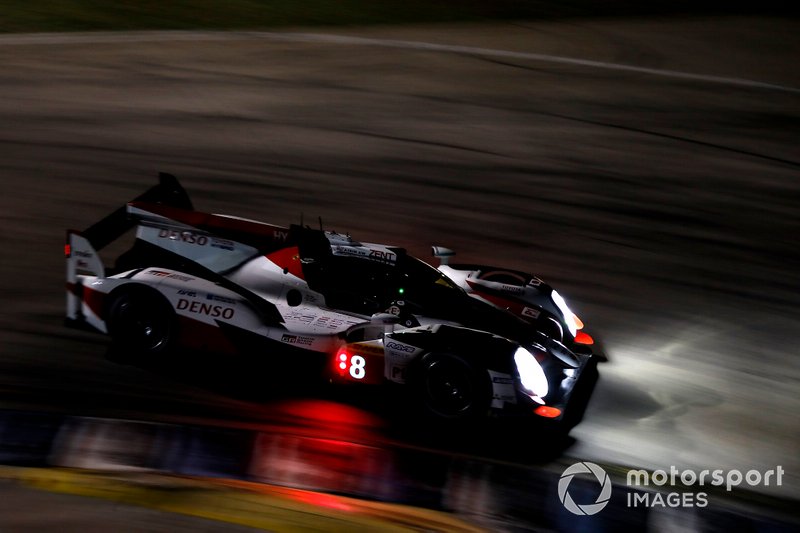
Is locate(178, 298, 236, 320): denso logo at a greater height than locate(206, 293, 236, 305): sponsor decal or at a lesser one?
lesser

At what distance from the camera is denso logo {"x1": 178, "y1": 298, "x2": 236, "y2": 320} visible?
28.0ft

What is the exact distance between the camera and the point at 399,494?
6949mm

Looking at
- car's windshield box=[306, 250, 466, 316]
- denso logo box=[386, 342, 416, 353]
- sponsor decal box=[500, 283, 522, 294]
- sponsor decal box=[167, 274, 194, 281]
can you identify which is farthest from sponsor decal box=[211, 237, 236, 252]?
sponsor decal box=[500, 283, 522, 294]

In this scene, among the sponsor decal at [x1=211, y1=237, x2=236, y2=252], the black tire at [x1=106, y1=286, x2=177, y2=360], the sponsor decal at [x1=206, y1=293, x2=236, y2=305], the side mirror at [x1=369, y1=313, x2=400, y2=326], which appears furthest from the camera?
the sponsor decal at [x1=211, y1=237, x2=236, y2=252]

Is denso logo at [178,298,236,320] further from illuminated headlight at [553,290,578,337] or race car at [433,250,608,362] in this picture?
illuminated headlight at [553,290,578,337]

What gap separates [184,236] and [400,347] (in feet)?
8.19

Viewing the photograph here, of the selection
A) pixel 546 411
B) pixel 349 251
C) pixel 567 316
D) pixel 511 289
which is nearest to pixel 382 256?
pixel 349 251

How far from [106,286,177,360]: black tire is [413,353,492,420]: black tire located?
2296 mm

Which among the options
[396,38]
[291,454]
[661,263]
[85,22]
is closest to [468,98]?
[396,38]

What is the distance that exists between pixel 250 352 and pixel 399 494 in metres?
2.18

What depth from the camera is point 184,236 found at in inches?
362

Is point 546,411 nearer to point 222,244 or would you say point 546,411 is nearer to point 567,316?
point 567,316

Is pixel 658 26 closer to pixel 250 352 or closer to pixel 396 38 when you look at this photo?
pixel 396 38

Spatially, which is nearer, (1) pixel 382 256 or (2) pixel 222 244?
(1) pixel 382 256
